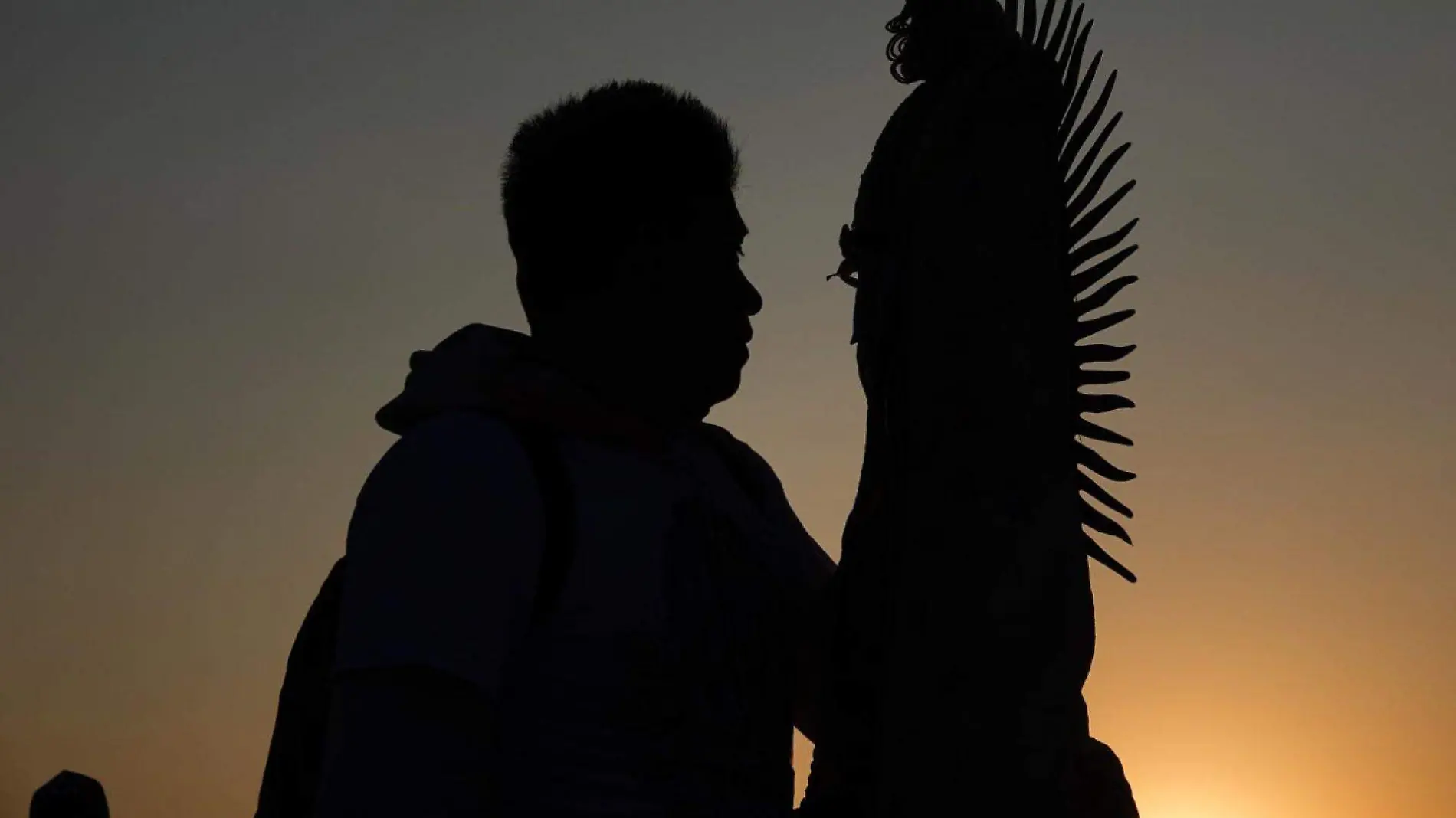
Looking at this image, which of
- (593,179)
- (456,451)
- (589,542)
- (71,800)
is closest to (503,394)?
(456,451)

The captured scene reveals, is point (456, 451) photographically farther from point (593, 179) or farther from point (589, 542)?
point (593, 179)

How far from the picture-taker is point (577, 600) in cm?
264

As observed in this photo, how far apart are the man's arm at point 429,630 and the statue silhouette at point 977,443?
2.00 feet

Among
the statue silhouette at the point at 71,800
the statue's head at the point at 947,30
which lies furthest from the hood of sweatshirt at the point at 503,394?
the statue silhouette at the point at 71,800

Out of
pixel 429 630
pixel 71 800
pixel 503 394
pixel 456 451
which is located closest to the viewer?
pixel 429 630

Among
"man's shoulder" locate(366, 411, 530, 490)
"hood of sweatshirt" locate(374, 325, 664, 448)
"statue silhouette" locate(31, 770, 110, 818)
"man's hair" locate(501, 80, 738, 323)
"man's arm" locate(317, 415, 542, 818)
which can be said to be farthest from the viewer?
"statue silhouette" locate(31, 770, 110, 818)

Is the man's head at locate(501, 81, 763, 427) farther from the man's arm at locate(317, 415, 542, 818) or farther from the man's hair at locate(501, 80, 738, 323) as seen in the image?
the man's arm at locate(317, 415, 542, 818)

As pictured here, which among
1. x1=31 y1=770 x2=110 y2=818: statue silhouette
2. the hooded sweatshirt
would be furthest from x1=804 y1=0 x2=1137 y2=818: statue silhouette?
x1=31 y1=770 x2=110 y2=818: statue silhouette

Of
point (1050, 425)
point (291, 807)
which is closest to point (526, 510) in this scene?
point (291, 807)

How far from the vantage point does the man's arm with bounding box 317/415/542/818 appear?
2457 millimetres

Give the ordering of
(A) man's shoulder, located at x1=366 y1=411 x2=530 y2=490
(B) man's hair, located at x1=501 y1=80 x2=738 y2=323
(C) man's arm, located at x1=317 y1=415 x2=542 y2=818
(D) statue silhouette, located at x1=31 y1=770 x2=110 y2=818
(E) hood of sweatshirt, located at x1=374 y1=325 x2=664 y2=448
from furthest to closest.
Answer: (D) statue silhouette, located at x1=31 y1=770 x2=110 y2=818 < (B) man's hair, located at x1=501 y1=80 x2=738 y2=323 < (E) hood of sweatshirt, located at x1=374 y1=325 x2=664 y2=448 < (A) man's shoulder, located at x1=366 y1=411 x2=530 y2=490 < (C) man's arm, located at x1=317 y1=415 x2=542 y2=818

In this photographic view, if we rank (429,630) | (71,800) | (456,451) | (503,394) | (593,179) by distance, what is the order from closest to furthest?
(429,630)
(456,451)
(503,394)
(593,179)
(71,800)

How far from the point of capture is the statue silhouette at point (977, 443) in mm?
2557

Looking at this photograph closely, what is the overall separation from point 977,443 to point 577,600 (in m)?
0.70
